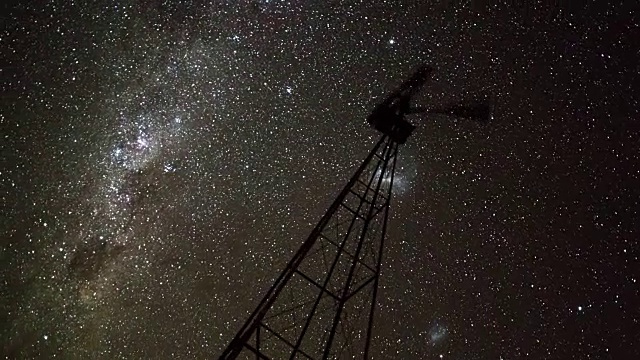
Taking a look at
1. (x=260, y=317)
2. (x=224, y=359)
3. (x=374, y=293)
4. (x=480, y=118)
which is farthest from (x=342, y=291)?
(x=480, y=118)

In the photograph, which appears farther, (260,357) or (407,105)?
(407,105)

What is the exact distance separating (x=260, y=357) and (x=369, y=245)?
287 centimetres

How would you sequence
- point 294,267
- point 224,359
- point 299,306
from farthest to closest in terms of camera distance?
point 299,306 → point 294,267 → point 224,359

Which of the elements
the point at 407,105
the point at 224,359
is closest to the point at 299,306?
the point at 224,359

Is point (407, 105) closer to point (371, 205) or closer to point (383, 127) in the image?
point (383, 127)

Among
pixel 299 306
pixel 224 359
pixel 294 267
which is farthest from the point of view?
pixel 299 306

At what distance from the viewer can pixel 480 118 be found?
11.6 metres

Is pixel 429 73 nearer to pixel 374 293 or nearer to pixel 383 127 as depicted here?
pixel 383 127

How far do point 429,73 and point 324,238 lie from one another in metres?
3.36

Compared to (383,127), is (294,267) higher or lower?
lower

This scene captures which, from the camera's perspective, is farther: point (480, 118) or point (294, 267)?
point (480, 118)

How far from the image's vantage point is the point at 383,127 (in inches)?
462

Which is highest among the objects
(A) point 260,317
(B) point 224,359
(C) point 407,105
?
(C) point 407,105

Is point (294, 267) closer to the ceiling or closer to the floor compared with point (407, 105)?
closer to the floor
